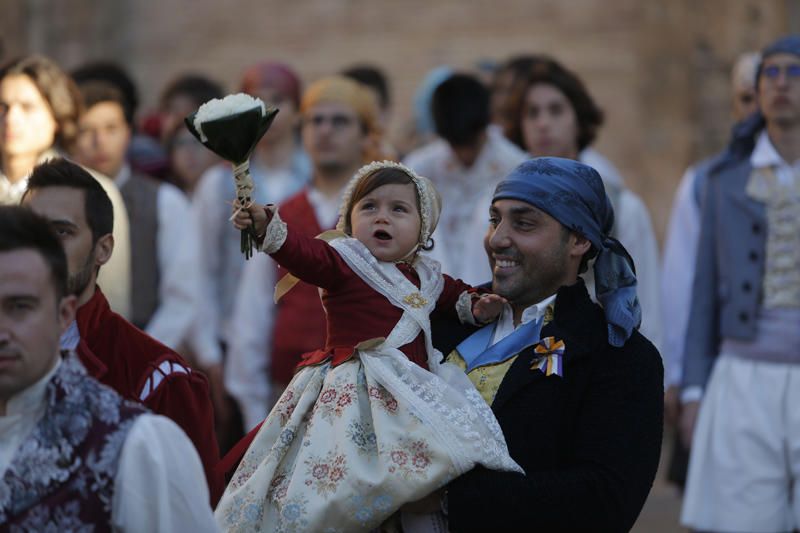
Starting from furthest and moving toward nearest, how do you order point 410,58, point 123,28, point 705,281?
point 123,28 → point 410,58 → point 705,281


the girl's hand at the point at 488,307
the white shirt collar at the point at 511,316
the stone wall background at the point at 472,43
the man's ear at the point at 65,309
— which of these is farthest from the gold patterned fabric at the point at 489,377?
the stone wall background at the point at 472,43

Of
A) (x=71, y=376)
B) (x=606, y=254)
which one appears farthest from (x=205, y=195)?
(x=71, y=376)

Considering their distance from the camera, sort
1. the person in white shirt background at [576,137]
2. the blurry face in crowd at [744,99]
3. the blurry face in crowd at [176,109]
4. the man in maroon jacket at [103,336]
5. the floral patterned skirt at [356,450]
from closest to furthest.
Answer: the floral patterned skirt at [356,450], the man in maroon jacket at [103,336], the person in white shirt background at [576,137], the blurry face in crowd at [744,99], the blurry face in crowd at [176,109]

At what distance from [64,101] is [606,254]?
10.9 ft

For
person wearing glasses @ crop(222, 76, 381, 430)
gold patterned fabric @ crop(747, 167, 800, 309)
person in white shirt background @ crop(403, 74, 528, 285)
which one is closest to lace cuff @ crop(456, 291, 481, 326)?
person wearing glasses @ crop(222, 76, 381, 430)

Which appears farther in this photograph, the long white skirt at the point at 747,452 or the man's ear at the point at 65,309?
the long white skirt at the point at 747,452

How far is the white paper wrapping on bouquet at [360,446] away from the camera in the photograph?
423 cm

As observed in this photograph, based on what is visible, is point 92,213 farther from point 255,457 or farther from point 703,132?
Answer: point 703,132

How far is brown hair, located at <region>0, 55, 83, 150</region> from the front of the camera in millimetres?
7387

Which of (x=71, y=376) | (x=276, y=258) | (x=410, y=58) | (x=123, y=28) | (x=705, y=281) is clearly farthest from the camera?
(x=123, y=28)

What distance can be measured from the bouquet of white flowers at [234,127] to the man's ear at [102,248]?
521 mm

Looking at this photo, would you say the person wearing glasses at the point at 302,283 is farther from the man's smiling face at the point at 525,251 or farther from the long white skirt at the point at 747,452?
the man's smiling face at the point at 525,251

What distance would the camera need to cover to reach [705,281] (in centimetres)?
770

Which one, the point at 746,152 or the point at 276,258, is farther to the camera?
the point at 746,152
